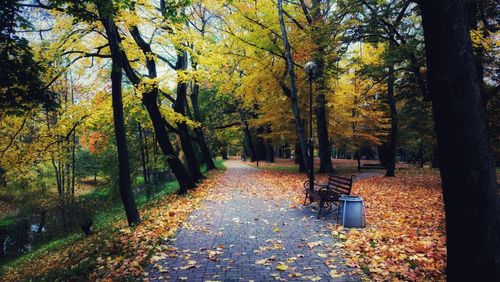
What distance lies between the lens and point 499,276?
3229 mm

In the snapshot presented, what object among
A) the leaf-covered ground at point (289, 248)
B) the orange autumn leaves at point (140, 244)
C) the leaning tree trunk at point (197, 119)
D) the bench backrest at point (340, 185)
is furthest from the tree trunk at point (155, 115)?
the leaning tree trunk at point (197, 119)

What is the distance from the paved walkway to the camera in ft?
16.7

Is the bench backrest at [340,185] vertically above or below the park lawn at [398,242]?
above

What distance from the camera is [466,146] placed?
3.24m

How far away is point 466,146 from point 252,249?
4.28 m

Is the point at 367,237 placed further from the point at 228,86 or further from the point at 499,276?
the point at 228,86

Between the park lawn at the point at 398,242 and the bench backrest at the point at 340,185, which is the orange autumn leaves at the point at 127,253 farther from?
the bench backrest at the point at 340,185

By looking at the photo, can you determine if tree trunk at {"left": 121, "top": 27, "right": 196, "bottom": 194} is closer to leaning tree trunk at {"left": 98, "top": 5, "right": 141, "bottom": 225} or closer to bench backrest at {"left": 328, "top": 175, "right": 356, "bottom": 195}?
leaning tree trunk at {"left": 98, "top": 5, "right": 141, "bottom": 225}

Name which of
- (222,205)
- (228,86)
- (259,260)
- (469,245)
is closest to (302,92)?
(228,86)

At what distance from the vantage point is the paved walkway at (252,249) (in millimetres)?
5082

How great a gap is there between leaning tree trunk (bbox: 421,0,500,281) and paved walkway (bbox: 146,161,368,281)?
81.0 inches

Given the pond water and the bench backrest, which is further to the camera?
the pond water

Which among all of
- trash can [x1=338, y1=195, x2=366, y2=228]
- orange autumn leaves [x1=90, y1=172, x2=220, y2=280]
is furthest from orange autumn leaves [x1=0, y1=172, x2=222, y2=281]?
trash can [x1=338, y1=195, x2=366, y2=228]

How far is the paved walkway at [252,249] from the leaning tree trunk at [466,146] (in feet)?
6.75
